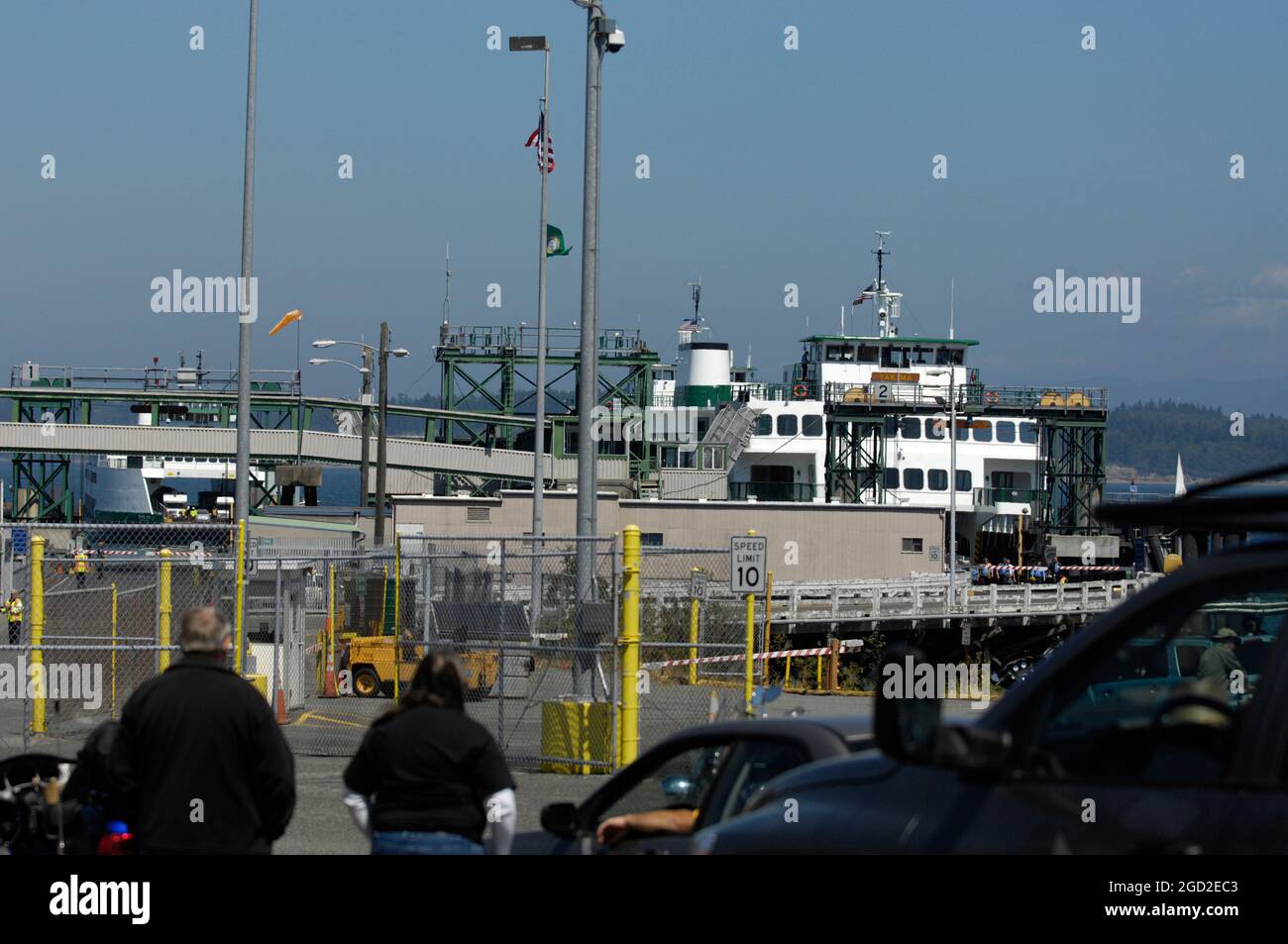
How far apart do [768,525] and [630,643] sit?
3247 centimetres

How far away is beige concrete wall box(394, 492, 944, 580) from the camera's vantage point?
42625 mm

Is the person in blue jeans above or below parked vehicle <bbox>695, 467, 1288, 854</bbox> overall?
below

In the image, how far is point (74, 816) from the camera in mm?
6609

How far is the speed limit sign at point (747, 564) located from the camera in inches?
552

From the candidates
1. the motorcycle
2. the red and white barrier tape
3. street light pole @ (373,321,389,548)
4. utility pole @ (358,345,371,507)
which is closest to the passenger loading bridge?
utility pole @ (358,345,371,507)

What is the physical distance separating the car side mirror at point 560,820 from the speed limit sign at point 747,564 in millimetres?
7782

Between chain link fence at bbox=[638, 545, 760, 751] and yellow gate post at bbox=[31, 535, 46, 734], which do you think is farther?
yellow gate post at bbox=[31, 535, 46, 734]

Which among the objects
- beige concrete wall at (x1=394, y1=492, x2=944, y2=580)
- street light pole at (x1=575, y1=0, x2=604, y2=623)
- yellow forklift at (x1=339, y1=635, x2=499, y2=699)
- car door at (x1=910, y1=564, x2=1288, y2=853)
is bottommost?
yellow forklift at (x1=339, y1=635, x2=499, y2=699)

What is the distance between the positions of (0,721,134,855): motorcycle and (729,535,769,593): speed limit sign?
7767mm

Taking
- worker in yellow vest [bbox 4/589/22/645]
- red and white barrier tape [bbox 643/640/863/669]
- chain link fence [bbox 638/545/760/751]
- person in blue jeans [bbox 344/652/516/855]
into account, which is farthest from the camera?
worker in yellow vest [bbox 4/589/22/645]

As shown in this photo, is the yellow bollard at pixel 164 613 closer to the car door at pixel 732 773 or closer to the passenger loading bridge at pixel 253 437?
the car door at pixel 732 773

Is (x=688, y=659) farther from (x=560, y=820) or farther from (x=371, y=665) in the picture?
(x=560, y=820)

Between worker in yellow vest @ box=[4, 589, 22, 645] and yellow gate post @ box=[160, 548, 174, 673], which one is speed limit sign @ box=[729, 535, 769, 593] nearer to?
yellow gate post @ box=[160, 548, 174, 673]
